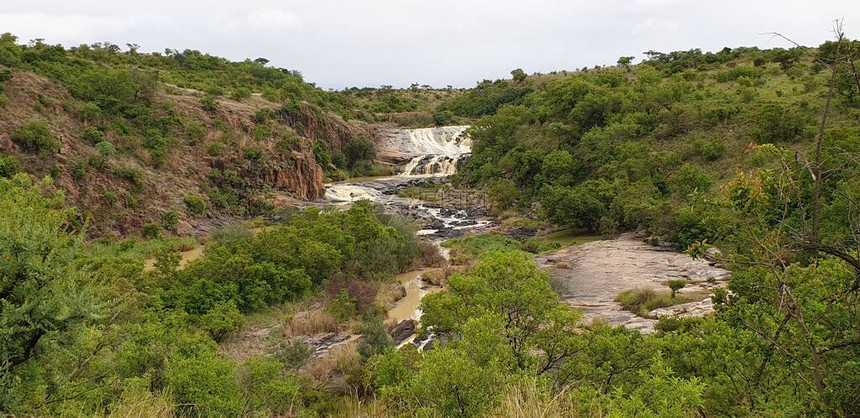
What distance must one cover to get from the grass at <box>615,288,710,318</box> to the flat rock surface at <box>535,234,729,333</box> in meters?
0.27

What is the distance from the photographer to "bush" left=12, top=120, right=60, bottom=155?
25.9 m

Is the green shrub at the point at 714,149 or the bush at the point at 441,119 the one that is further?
the bush at the point at 441,119

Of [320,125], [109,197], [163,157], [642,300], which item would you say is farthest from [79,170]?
[642,300]

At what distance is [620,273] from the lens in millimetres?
19922

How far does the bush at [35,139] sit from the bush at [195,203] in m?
Result: 6.86

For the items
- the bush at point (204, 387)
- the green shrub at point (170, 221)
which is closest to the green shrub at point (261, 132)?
the green shrub at point (170, 221)

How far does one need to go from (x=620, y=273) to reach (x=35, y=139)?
2876 cm

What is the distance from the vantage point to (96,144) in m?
29.2

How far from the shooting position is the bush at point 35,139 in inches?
1021

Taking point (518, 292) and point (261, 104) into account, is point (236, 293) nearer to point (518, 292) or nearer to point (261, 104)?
point (518, 292)

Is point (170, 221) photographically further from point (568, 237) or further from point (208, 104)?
point (568, 237)

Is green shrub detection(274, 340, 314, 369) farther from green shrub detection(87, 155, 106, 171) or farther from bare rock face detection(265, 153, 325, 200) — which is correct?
bare rock face detection(265, 153, 325, 200)

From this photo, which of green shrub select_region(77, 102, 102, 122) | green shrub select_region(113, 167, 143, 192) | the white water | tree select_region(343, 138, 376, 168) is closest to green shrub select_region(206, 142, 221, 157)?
green shrub select_region(77, 102, 102, 122)

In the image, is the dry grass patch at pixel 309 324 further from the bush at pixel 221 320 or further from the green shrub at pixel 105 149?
the green shrub at pixel 105 149
